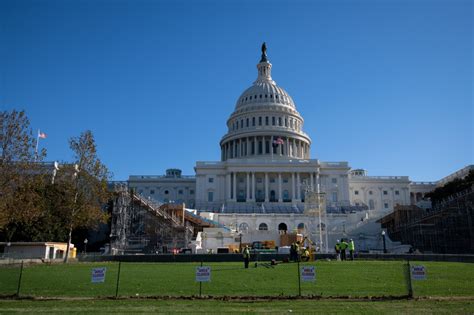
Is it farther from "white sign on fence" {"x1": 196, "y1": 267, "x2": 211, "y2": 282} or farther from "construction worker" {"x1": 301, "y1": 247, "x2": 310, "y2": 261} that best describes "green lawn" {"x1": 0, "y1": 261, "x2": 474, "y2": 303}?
"construction worker" {"x1": 301, "y1": 247, "x2": 310, "y2": 261}

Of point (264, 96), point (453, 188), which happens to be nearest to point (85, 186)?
point (453, 188)

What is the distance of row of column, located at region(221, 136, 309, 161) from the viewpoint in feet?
438

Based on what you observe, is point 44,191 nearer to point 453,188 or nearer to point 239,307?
point 239,307

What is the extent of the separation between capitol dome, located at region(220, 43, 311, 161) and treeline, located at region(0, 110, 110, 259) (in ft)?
258

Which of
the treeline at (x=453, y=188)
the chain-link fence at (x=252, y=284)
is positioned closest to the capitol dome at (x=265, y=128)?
the treeline at (x=453, y=188)

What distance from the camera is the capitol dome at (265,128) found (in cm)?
13375

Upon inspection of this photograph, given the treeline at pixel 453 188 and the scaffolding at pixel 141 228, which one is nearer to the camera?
the scaffolding at pixel 141 228

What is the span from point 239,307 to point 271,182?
107 metres

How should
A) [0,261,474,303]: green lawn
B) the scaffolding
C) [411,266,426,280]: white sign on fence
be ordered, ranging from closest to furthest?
[411,266,426,280]: white sign on fence
[0,261,474,303]: green lawn
the scaffolding

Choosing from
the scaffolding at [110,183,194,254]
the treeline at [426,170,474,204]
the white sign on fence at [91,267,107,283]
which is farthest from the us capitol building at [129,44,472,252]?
the white sign on fence at [91,267,107,283]

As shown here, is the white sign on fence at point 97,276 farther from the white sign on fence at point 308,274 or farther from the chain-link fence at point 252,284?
the white sign on fence at point 308,274

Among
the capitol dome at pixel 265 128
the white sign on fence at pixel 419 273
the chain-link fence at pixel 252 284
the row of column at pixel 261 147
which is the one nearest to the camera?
the white sign on fence at pixel 419 273

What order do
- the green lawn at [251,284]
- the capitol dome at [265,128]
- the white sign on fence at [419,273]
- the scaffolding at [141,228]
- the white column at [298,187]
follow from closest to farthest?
the white sign on fence at [419,273], the green lawn at [251,284], the scaffolding at [141,228], the white column at [298,187], the capitol dome at [265,128]

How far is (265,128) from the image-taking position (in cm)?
13438
